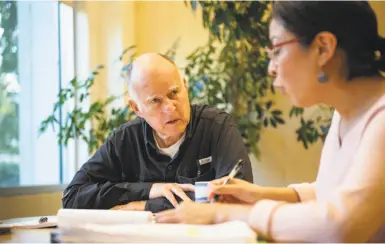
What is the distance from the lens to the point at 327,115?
260cm

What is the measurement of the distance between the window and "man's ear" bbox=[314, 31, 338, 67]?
1789 millimetres

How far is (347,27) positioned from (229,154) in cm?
75

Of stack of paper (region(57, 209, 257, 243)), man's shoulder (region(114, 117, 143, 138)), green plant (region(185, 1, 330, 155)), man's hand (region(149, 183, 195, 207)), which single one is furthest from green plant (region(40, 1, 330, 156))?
stack of paper (region(57, 209, 257, 243))

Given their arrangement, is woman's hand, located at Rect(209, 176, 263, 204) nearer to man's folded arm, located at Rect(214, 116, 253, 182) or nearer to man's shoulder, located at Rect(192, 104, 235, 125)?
man's folded arm, located at Rect(214, 116, 253, 182)

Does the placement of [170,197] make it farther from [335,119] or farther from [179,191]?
[335,119]

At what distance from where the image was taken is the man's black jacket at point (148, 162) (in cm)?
152

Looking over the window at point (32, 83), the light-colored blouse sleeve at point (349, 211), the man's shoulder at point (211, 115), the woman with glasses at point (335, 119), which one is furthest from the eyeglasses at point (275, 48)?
the window at point (32, 83)

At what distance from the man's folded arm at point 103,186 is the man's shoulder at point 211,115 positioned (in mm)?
286

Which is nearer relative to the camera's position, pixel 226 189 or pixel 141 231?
pixel 141 231

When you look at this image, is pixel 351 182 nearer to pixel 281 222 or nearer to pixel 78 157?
pixel 281 222

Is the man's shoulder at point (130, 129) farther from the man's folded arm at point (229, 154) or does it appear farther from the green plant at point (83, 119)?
the green plant at point (83, 119)

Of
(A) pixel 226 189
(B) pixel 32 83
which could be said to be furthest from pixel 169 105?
(B) pixel 32 83

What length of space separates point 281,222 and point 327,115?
1.95 m

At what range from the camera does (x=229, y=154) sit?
150cm
